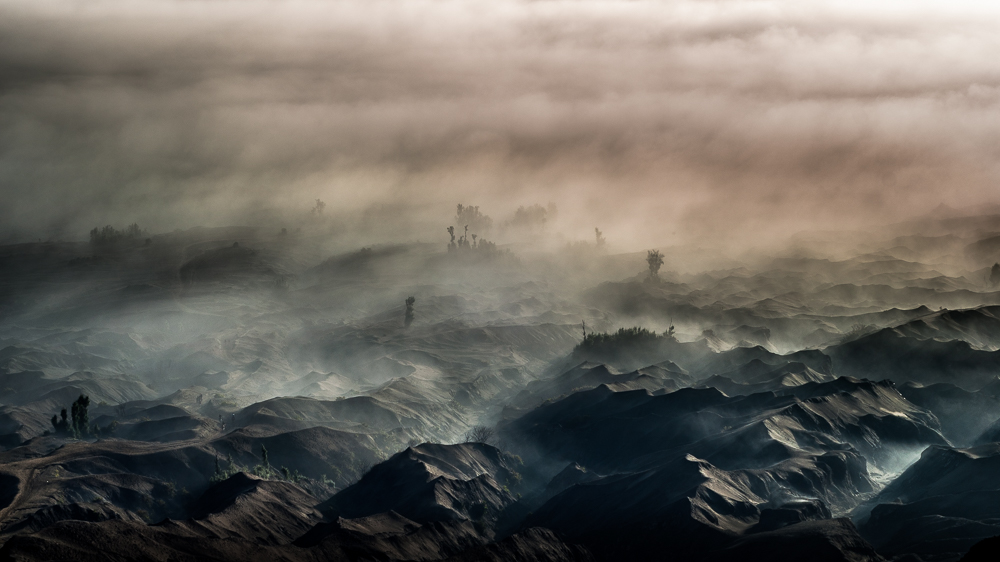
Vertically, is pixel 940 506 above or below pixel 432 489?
below

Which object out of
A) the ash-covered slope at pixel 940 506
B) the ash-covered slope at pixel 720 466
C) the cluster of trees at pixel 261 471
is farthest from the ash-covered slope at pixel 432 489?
the ash-covered slope at pixel 940 506

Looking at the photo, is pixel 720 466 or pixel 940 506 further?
pixel 720 466

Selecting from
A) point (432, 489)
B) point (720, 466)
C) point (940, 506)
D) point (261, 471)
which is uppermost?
point (432, 489)

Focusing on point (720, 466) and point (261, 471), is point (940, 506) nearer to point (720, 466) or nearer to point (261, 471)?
point (720, 466)

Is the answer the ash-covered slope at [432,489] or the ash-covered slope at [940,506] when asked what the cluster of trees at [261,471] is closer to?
the ash-covered slope at [432,489]

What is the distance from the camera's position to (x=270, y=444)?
179 metres

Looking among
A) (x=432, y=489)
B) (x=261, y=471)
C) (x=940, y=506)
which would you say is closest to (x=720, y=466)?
(x=940, y=506)

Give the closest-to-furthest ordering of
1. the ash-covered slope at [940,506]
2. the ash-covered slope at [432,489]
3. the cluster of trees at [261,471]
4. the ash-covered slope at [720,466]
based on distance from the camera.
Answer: the ash-covered slope at [940,506]
the ash-covered slope at [720,466]
the ash-covered slope at [432,489]
the cluster of trees at [261,471]

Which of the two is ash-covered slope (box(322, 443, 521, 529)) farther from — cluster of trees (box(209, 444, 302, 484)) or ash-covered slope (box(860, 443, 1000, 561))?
ash-covered slope (box(860, 443, 1000, 561))

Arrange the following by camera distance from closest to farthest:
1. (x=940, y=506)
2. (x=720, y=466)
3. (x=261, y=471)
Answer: (x=940, y=506) < (x=720, y=466) < (x=261, y=471)

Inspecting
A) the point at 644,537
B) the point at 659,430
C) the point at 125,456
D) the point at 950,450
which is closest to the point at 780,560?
the point at 644,537

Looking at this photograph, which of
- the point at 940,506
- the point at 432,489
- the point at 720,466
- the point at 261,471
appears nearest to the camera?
the point at 940,506

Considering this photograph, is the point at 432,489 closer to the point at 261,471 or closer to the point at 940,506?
the point at 261,471

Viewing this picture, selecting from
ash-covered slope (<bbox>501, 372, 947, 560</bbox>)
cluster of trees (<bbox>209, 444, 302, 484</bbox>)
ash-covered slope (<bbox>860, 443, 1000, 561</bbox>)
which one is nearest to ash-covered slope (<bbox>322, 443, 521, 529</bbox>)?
ash-covered slope (<bbox>501, 372, 947, 560</bbox>)
